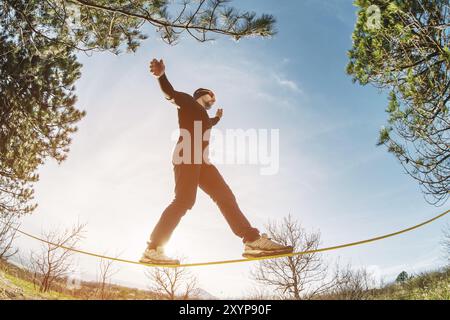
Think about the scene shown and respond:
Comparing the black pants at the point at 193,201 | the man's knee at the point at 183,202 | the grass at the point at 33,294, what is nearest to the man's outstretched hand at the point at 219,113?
the black pants at the point at 193,201

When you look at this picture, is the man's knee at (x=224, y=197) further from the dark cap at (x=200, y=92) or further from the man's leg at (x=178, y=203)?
the dark cap at (x=200, y=92)

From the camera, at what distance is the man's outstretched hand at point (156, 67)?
8.37ft

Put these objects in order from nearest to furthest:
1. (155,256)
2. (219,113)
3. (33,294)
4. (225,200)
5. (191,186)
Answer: (155,256)
(191,186)
(225,200)
(219,113)
(33,294)

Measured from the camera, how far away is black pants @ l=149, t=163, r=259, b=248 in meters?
2.37

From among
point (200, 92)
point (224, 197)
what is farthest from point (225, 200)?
point (200, 92)

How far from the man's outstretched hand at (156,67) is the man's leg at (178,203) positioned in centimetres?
83

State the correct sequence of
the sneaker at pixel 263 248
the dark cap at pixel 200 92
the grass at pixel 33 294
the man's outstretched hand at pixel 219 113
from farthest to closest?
the grass at pixel 33 294
the man's outstretched hand at pixel 219 113
the dark cap at pixel 200 92
the sneaker at pixel 263 248

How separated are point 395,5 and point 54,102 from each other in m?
6.80

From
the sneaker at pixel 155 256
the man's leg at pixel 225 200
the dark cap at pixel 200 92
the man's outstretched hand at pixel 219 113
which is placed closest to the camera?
the sneaker at pixel 155 256

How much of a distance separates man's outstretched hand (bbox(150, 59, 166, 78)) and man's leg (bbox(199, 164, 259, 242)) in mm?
907

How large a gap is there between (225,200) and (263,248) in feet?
1.74

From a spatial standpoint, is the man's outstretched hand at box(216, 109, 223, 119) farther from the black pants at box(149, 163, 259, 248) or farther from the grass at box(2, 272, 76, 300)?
the grass at box(2, 272, 76, 300)

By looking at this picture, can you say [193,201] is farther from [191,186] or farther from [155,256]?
[155,256]

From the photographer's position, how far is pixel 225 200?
266cm
